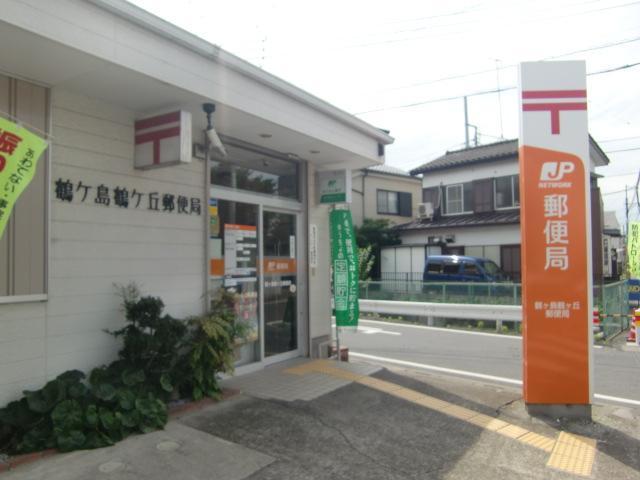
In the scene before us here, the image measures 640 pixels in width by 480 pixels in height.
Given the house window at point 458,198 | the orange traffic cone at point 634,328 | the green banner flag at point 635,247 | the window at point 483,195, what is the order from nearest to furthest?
1. the orange traffic cone at point 634,328
2. the green banner flag at point 635,247
3. the window at point 483,195
4. the house window at point 458,198

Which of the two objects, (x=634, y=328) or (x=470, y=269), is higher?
(x=470, y=269)

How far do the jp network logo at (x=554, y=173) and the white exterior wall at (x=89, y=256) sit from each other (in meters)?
4.29

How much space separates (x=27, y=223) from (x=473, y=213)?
2161 cm

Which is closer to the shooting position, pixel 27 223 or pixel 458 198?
pixel 27 223

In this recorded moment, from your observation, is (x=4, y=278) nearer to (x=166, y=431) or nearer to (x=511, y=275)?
(x=166, y=431)

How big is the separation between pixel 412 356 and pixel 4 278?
7720 millimetres

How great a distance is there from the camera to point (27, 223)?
14.7 feet

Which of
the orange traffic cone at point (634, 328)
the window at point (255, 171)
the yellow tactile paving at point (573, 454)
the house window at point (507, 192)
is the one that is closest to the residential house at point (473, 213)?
the house window at point (507, 192)

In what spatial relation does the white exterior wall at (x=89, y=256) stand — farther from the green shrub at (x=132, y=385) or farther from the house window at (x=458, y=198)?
the house window at (x=458, y=198)

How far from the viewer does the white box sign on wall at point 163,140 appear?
5.11 m

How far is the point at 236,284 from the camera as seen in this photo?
688 centimetres

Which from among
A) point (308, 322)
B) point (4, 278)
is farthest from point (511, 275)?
point (4, 278)

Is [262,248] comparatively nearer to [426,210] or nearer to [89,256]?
[89,256]

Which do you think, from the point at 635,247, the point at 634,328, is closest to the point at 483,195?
the point at 635,247
